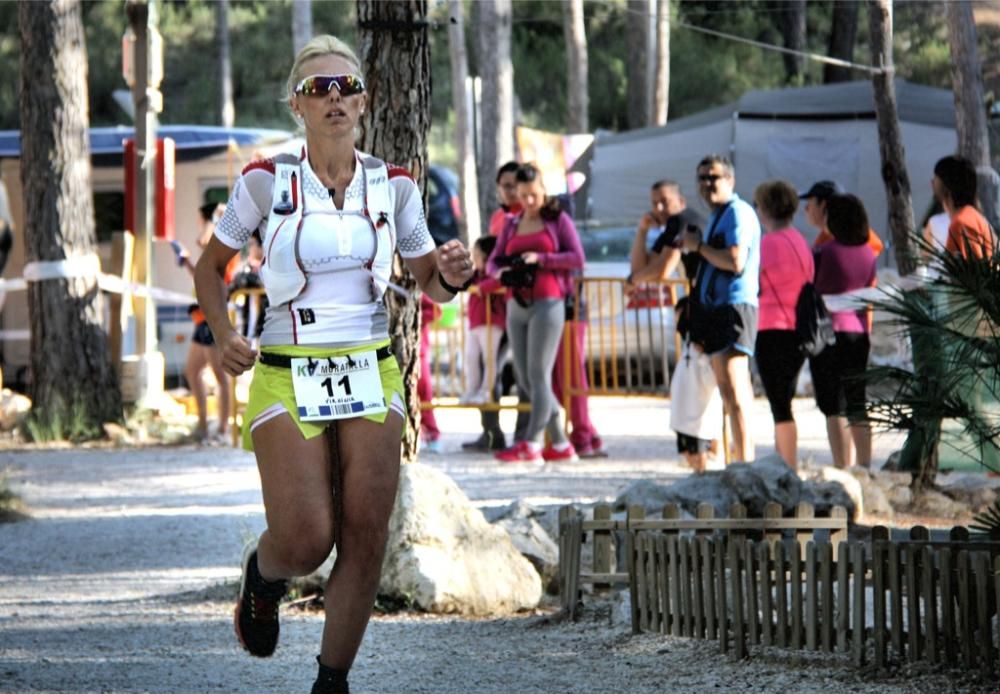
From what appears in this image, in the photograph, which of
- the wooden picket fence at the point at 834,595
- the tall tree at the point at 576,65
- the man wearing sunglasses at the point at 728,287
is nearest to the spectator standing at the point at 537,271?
the man wearing sunglasses at the point at 728,287

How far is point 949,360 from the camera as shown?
20.0ft

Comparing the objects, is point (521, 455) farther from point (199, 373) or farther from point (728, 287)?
point (728, 287)

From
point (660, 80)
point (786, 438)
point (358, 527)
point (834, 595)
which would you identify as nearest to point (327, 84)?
point (358, 527)

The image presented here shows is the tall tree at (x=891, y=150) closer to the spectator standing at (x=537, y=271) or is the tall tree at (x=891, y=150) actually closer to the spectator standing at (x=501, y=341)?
the spectator standing at (x=501, y=341)

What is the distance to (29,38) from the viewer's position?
633 inches

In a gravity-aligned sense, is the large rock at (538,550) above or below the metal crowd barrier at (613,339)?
below

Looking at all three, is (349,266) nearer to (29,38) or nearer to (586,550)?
(586,550)

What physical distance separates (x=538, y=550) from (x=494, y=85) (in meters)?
19.3

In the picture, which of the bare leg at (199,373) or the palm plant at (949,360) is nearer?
the palm plant at (949,360)

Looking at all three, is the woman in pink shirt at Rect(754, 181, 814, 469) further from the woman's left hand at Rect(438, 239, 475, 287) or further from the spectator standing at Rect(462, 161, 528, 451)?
the woman's left hand at Rect(438, 239, 475, 287)

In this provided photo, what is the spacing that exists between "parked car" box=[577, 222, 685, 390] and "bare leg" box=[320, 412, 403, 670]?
8523 mm

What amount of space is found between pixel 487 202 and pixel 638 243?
16.7 meters

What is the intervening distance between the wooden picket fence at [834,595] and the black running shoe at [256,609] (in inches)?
70.9

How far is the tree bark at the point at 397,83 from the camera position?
311 inches
